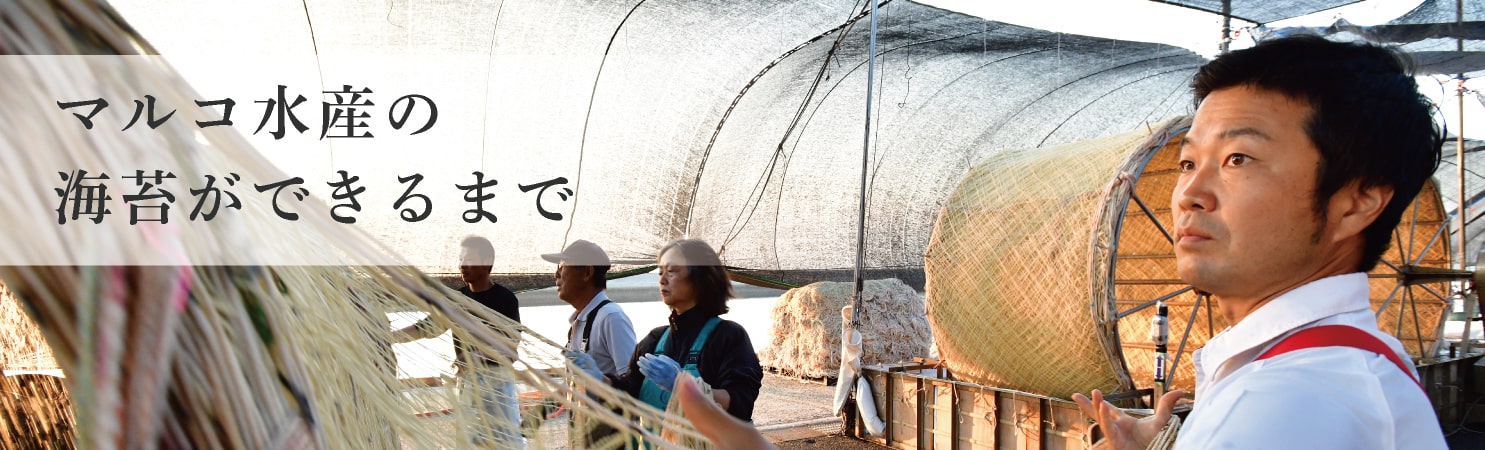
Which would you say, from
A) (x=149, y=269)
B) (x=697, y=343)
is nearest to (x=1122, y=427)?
(x=149, y=269)

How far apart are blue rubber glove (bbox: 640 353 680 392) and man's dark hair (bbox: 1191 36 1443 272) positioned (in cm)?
185

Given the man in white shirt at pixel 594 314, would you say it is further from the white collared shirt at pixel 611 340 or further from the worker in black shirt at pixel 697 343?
the worker in black shirt at pixel 697 343

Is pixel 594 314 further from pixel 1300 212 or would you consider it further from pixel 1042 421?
pixel 1300 212

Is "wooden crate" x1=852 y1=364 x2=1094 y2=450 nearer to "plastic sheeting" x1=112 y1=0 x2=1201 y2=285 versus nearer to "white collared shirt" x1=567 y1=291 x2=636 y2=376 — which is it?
"white collared shirt" x1=567 y1=291 x2=636 y2=376

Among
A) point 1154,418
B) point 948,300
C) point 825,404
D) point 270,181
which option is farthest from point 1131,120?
point 270,181

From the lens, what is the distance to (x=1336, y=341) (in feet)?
2.52

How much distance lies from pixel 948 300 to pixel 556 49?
4.73 metres

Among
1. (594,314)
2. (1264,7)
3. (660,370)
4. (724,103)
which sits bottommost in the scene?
(660,370)

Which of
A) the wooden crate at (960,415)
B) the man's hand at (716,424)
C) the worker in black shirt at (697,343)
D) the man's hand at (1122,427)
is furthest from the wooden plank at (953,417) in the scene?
the man's hand at (716,424)

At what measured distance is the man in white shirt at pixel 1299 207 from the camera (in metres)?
0.77

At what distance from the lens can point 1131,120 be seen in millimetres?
13898

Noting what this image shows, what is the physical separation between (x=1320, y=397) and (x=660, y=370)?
76.5 inches

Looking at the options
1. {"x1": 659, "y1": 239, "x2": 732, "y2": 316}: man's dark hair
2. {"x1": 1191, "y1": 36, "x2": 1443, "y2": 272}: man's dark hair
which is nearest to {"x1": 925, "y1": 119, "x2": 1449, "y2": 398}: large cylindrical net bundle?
{"x1": 659, "y1": 239, "x2": 732, "y2": 316}: man's dark hair

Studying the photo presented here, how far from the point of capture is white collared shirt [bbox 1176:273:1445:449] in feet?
2.24
